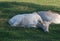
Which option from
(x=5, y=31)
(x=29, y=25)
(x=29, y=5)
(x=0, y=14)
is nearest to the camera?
(x=5, y=31)

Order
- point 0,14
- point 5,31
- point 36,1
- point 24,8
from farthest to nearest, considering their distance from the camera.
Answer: point 36,1
point 24,8
point 0,14
point 5,31

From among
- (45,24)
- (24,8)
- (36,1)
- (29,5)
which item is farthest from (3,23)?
(36,1)

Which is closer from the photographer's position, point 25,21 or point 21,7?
point 25,21

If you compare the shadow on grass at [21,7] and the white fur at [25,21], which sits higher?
the shadow on grass at [21,7]

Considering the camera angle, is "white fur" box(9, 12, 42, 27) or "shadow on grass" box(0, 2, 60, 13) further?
"shadow on grass" box(0, 2, 60, 13)

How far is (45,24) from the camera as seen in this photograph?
8.65 m

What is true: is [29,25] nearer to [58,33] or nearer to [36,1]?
[58,33]

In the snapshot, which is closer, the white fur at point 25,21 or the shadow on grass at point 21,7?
the white fur at point 25,21

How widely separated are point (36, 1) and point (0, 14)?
4.40m

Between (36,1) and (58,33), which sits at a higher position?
(36,1)

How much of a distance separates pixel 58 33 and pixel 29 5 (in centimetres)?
541

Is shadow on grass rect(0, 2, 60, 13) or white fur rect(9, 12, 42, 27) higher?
shadow on grass rect(0, 2, 60, 13)

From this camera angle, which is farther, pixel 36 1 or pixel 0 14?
pixel 36 1

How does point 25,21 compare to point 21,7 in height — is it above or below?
below
